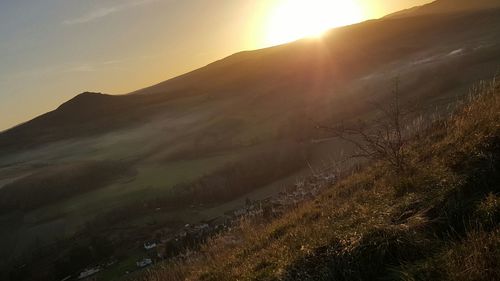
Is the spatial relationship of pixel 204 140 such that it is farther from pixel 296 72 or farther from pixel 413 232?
pixel 413 232

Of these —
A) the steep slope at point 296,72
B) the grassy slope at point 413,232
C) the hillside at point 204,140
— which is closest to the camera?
the grassy slope at point 413,232

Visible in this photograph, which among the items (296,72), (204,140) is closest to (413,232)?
(204,140)

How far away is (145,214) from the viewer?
76.1 m

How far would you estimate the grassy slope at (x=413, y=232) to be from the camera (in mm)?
6105

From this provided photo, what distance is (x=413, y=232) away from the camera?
6.94m

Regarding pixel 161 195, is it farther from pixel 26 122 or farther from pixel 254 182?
pixel 26 122

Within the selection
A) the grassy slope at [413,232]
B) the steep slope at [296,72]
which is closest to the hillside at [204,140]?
the steep slope at [296,72]

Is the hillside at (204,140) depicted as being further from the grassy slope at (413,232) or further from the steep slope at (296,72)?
the grassy slope at (413,232)

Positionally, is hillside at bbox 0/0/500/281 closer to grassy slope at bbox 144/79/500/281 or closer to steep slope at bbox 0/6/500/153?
steep slope at bbox 0/6/500/153

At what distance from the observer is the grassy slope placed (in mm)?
6105

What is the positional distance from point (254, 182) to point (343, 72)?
228 feet

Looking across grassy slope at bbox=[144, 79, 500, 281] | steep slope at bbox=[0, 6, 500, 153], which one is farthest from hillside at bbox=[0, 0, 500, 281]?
grassy slope at bbox=[144, 79, 500, 281]

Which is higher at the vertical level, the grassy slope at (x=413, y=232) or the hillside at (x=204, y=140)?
the grassy slope at (x=413, y=232)

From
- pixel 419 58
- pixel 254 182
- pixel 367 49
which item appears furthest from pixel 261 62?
pixel 254 182
